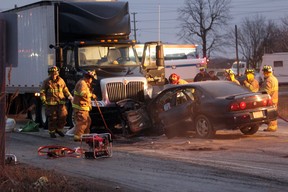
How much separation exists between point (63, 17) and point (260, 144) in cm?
739

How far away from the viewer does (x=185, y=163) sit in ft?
32.2

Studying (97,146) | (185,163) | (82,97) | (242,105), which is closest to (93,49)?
(82,97)

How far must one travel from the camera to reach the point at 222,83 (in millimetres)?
13602

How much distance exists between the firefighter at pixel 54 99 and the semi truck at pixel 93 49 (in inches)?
31.0

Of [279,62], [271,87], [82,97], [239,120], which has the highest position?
[279,62]

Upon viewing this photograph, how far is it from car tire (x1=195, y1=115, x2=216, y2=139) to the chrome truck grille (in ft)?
8.12

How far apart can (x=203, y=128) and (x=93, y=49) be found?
4627mm

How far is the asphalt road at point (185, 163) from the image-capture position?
804 centimetres

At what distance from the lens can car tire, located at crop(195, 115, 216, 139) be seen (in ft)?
41.1

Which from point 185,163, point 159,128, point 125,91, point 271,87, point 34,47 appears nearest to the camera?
point 185,163

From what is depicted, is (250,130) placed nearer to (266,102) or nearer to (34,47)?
(266,102)

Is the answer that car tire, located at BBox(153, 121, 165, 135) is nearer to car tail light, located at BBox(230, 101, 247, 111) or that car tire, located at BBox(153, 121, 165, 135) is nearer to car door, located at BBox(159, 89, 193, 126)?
car door, located at BBox(159, 89, 193, 126)

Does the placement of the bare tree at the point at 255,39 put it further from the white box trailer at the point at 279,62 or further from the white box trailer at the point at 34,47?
the white box trailer at the point at 34,47

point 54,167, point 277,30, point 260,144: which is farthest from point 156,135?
point 277,30
